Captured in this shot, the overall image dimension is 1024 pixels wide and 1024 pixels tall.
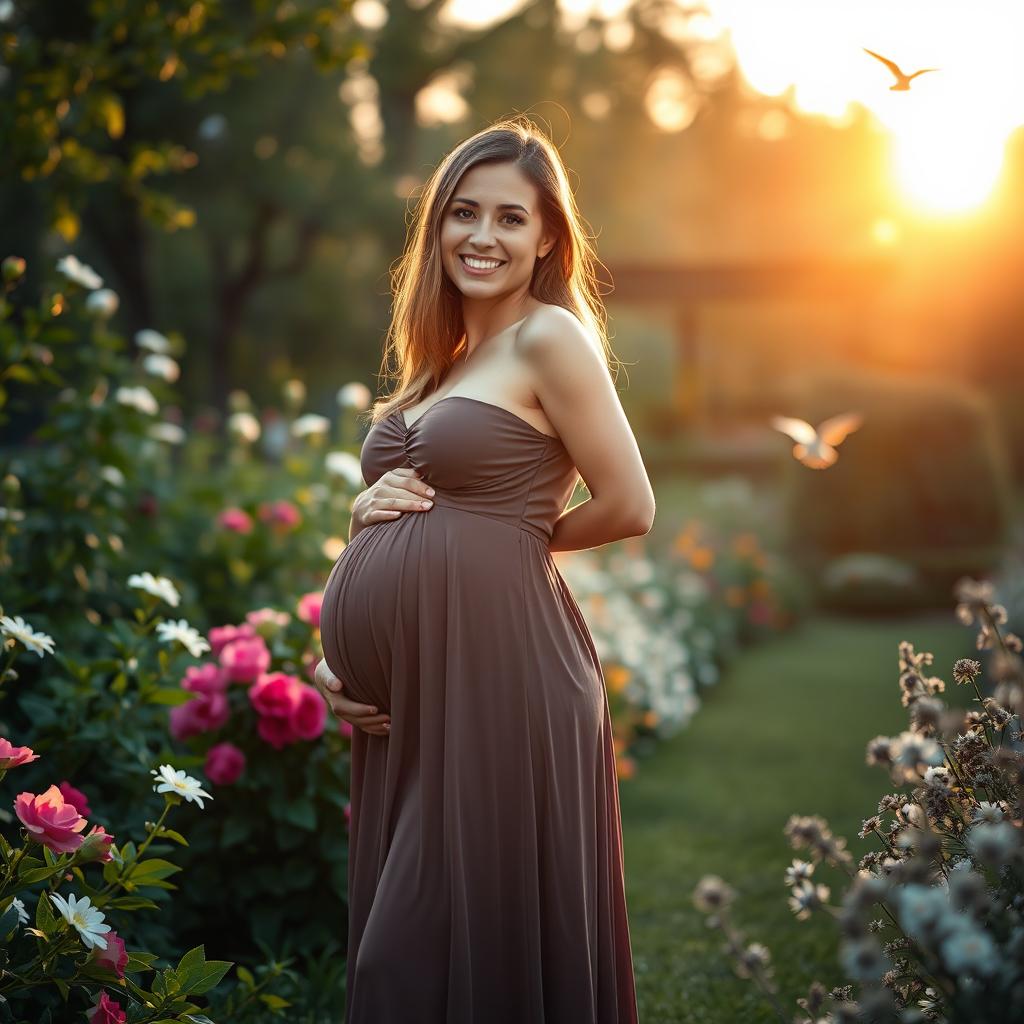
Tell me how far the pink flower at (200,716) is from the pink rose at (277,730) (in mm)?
121

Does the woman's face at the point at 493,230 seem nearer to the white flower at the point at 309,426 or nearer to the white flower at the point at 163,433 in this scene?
the white flower at the point at 309,426

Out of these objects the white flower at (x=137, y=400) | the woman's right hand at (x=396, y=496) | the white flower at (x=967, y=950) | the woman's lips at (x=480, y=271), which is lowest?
the white flower at (x=967, y=950)

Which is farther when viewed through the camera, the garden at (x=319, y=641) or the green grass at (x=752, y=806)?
the green grass at (x=752, y=806)

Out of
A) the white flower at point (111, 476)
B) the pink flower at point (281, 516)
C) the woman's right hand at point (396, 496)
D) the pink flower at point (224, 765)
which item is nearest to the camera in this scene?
the woman's right hand at point (396, 496)

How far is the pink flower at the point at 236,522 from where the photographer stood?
16.4ft

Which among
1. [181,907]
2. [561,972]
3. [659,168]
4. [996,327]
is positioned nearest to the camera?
[561,972]

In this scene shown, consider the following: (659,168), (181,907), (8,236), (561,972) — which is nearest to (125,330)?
(8,236)

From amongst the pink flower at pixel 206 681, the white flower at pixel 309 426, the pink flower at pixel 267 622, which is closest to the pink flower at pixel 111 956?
the pink flower at pixel 206 681

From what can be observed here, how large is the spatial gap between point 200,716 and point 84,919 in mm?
1212

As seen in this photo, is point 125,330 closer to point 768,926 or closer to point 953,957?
point 768,926

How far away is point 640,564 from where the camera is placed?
29.9ft

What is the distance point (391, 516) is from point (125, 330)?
16697 millimetres

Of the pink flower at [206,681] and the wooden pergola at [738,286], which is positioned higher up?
the wooden pergola at [738,286]

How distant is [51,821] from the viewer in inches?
81.4
